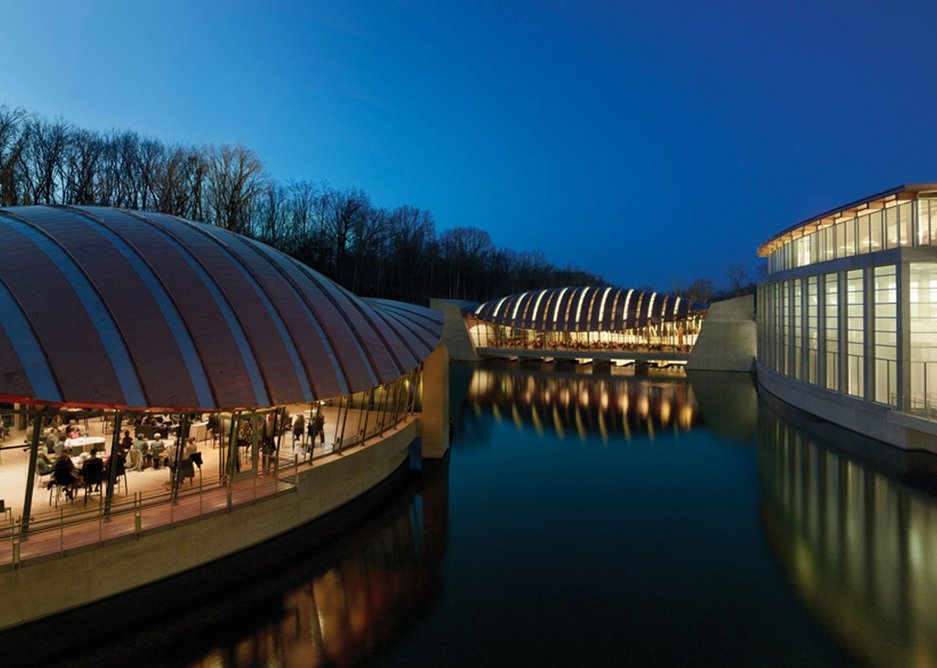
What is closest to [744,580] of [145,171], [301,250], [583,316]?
[583,316]

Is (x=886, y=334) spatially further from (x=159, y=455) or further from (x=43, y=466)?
(x=43, y=466)

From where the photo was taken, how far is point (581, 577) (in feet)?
43.8

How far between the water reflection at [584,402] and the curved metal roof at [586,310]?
12.4 meters

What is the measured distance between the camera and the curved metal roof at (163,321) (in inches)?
483

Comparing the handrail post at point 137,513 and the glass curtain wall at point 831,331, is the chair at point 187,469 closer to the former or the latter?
the handrail post at point 137,513

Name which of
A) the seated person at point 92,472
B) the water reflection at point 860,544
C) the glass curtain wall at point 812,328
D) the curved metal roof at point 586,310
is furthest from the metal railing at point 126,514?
the curved metal roof at point 586,310

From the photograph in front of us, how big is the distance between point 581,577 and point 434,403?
37.8 ft

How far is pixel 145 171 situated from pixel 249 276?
1856 inches

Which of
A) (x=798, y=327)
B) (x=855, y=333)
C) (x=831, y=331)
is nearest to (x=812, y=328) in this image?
(x=798, y=327)

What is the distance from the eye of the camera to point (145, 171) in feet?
181

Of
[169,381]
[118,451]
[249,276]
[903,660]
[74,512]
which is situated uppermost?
[249,276]

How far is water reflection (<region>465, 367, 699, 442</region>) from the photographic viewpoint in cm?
3175

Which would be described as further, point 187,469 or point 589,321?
point 589,321

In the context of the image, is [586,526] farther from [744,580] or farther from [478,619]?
[478,619]
